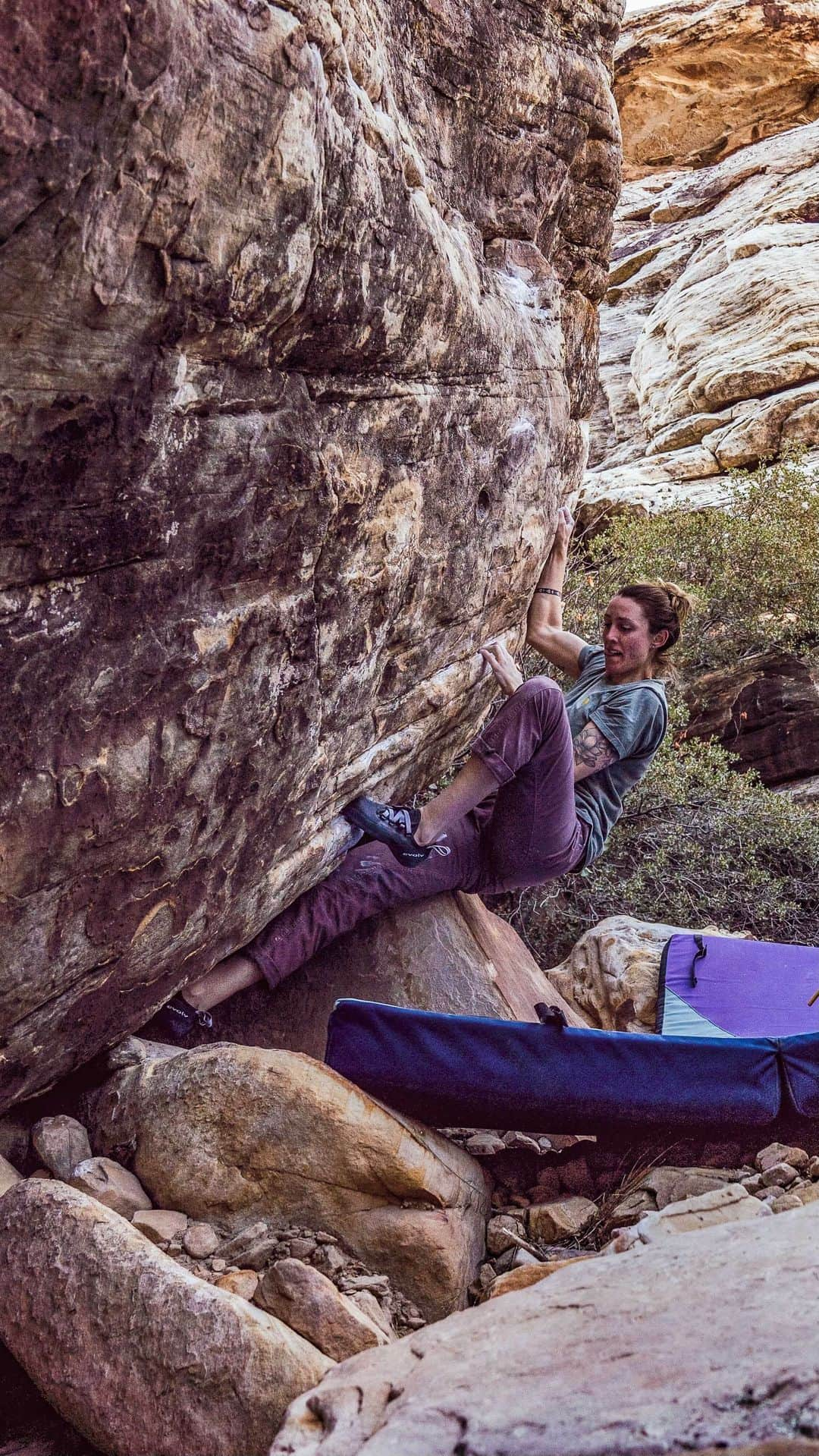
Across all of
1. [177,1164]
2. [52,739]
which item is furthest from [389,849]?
[52,739]

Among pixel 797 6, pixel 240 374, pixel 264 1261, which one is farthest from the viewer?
pixel 797 6

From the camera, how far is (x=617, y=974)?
18.5 ft

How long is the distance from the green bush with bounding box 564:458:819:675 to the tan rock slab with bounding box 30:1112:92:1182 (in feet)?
27.6

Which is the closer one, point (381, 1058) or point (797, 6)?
point (381, 1058)

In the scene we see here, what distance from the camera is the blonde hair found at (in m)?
5.06

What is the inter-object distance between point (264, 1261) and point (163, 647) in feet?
6.18

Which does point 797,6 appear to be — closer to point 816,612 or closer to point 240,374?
point 816,612

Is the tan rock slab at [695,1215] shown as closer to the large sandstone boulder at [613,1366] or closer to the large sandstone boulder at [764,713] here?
the large sandstone boulder at [613,1366]

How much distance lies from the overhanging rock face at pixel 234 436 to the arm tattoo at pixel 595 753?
2.07ft

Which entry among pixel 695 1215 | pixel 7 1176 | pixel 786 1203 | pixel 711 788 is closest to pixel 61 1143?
pixel 7 1176

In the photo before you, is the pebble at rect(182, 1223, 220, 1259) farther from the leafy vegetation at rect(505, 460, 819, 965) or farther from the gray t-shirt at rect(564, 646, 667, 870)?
the leafy vegetation at rect(505, 460, 819, 965)

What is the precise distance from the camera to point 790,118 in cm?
2506

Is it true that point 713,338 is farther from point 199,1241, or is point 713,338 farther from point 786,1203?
point 199,1241

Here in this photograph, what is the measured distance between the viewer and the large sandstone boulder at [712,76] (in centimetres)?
2467
